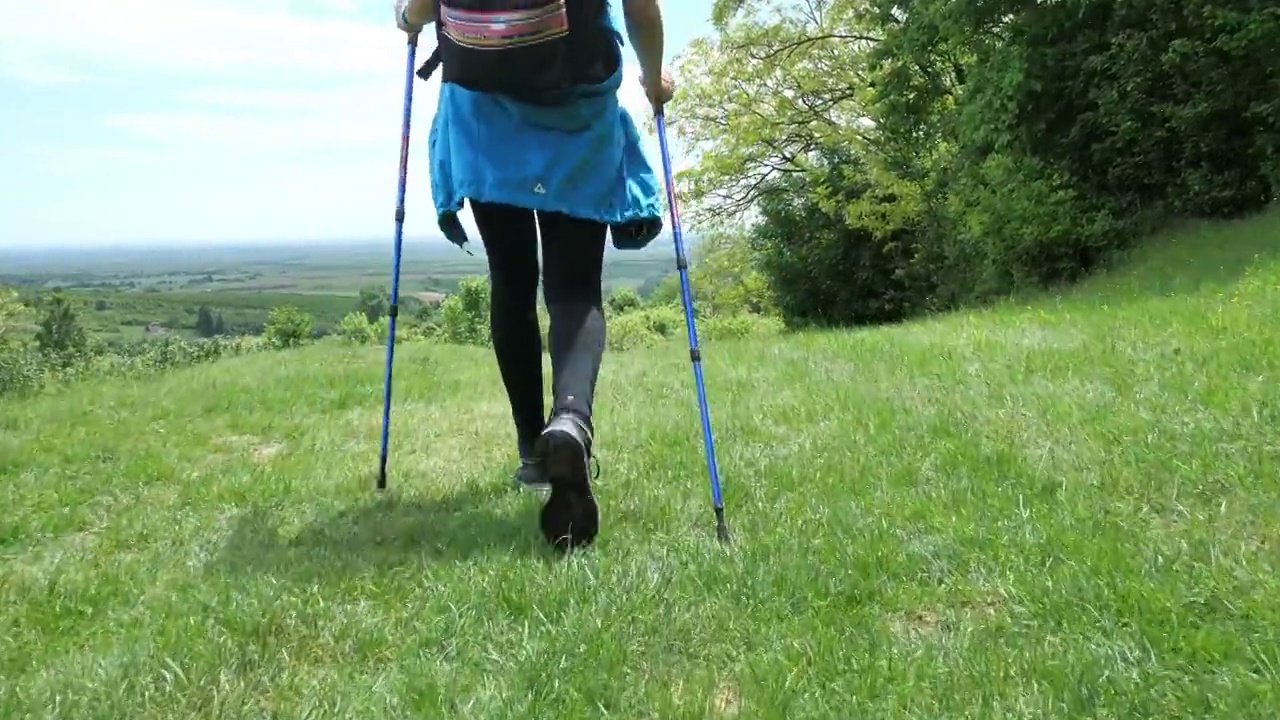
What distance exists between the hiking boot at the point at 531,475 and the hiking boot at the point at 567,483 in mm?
587

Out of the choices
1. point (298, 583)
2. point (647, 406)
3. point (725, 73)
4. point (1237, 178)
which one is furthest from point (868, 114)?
point (298, 583)

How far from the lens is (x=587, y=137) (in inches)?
111

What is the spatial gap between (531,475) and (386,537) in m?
0.59

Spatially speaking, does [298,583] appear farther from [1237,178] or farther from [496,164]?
[1237,178]

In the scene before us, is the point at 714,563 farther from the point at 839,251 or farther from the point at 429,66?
the point at 839,251

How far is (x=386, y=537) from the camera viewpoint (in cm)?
281

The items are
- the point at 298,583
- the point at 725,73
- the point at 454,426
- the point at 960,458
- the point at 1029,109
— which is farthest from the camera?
the point at 725,73

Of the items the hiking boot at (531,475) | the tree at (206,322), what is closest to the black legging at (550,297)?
the hiking boot at (531,475)

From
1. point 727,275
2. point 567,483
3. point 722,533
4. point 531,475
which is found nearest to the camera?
point 567,483

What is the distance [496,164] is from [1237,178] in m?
11.5

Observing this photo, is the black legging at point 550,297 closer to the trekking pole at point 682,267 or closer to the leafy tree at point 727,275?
the trekking pole at point 682,267

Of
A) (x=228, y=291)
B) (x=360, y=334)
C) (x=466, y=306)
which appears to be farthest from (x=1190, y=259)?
(x=228, y=291)

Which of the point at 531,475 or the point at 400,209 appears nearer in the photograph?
the point at 531,475

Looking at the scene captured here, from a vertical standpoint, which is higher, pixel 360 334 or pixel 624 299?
pixel 360 334
